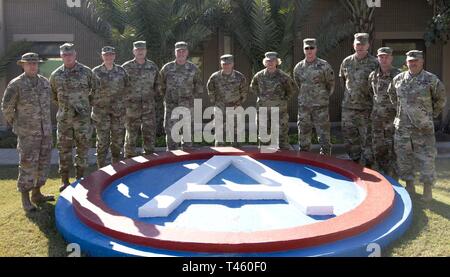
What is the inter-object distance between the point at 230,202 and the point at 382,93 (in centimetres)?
293

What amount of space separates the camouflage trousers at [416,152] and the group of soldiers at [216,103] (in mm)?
13

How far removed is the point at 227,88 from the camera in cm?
842

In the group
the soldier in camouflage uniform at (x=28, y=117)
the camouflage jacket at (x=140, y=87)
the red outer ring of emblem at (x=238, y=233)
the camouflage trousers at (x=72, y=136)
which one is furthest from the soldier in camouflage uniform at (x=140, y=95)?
the red outer ring of emblem at (x=238, y=233)

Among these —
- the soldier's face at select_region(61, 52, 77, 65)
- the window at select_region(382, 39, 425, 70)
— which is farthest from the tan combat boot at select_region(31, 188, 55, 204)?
the window at select_region(382, 39, 425, 70)

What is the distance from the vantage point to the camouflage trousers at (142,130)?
26.8 feet

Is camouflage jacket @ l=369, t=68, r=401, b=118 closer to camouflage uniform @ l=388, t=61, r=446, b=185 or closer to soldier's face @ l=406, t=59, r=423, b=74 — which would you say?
camouflage uniform @ l=388, t=61, r=446, b=185

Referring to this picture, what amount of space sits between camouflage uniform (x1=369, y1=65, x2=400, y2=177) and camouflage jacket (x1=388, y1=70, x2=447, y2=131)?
0.60m

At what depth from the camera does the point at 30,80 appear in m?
6.36

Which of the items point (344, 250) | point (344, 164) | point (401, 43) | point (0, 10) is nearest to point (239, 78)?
point (344, 164)

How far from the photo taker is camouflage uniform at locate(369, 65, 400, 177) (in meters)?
7.18

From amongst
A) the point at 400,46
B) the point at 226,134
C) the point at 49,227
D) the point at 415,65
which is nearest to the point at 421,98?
the point at 415,65

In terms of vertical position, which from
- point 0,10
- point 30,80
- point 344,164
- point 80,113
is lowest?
point 344,164

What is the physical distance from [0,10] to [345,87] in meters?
10.2

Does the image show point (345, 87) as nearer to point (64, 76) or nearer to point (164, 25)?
point (64, 76)
